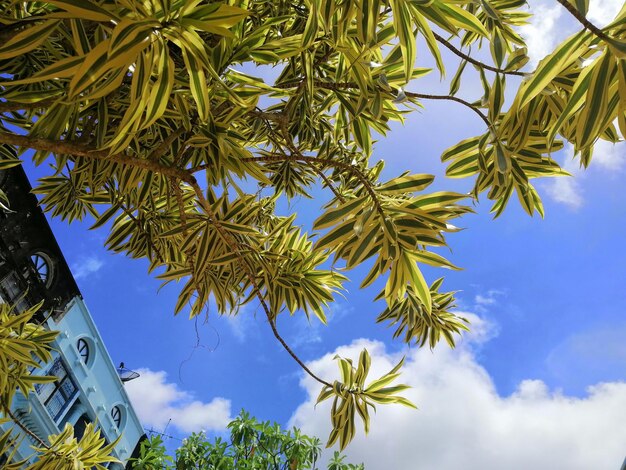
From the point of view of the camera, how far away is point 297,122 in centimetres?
260

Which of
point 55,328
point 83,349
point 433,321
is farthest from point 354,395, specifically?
point 83,349

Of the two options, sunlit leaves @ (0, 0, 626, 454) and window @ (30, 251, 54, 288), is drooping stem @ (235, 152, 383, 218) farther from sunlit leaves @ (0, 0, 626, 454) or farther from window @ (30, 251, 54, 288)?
window @ (30, 251, 54, 288)

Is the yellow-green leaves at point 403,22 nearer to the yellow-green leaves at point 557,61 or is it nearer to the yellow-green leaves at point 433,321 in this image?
the yellow-green leaves at point 557,61

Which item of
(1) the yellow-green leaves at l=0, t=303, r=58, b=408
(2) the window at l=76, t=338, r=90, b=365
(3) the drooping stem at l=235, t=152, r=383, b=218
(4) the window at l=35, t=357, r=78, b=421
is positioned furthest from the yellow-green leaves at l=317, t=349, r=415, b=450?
(2) the window at l=76, t=338, r=90, b=365

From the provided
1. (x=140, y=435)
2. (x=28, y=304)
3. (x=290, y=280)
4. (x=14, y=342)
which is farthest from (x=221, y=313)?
(x=140, y=435)

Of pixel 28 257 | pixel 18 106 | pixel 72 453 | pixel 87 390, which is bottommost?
pixel 72 453

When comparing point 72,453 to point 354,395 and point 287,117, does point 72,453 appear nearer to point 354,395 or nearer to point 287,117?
point 354,395

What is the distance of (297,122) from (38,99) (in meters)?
1.17

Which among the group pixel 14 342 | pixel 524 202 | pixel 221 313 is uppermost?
pixel 524 202

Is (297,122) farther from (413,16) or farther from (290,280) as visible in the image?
(413,16)

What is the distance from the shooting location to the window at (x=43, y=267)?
1284 cm

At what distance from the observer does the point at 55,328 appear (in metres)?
12.0

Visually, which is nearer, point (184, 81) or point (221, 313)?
point (184, 81)

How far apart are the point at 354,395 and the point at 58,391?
12.3m
